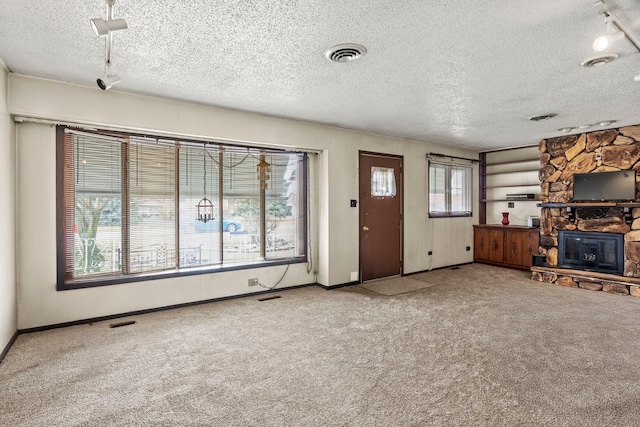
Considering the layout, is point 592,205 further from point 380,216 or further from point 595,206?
point 380,216

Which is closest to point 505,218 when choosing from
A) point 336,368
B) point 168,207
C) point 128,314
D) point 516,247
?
point 516,247

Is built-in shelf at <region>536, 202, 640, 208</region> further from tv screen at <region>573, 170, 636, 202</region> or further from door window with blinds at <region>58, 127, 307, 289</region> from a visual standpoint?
door window with blinds at <region>58, 127, 307, 289</region>

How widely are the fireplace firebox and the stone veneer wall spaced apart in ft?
0.26

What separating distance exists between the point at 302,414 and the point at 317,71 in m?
2.68

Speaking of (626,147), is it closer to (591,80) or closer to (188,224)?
(591,80)

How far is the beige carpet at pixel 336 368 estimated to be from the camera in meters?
2.09

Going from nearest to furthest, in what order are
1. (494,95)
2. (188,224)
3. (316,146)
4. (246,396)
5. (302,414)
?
(302,414)
(246,396)
(494,95)
(188,224)
(316,146)

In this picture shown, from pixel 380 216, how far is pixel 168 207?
3.34 meters

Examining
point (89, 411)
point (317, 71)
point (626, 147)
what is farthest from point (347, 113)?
point (626, 147)

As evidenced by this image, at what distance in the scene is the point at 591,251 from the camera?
5.44 meters

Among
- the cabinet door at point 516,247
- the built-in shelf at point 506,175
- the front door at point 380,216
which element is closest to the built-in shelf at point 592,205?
the cabinet door at point 516,247

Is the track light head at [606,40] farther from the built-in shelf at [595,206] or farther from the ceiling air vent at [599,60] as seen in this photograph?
the built-in shelf at [595,206]

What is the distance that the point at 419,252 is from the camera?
21.0 feet

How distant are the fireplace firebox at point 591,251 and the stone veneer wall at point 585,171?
0.26 ft
